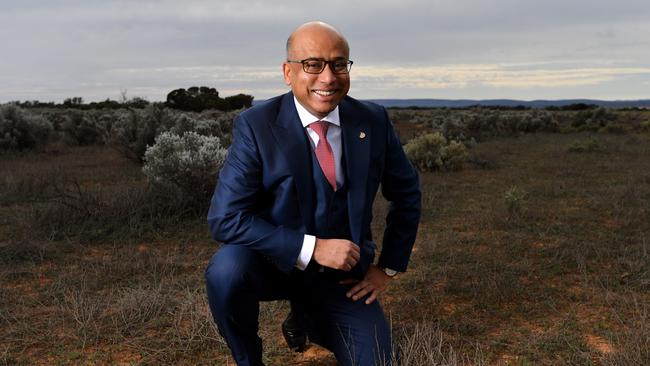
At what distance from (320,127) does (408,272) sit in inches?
100

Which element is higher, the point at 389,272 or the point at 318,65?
the point at 318,65

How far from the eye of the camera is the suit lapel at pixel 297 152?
250 centimetres

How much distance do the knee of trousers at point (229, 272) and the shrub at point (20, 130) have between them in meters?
13.1

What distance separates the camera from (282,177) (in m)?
2.52

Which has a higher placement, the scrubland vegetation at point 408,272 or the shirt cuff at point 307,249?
the shirt cuff at point 307,249

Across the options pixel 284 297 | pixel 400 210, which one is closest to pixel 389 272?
pixel 400 210

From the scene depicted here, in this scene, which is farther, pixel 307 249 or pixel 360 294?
pixel 360 294

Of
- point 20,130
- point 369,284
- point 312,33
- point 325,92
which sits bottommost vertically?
point 20,130

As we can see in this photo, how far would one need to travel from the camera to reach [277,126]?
8.38ft

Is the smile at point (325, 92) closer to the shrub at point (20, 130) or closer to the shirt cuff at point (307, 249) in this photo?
the shirt cuff at point (307, 249)

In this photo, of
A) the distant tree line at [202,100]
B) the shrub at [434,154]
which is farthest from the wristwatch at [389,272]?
the distant tree line at [202,100]

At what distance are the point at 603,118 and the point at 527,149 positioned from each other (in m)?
16.7

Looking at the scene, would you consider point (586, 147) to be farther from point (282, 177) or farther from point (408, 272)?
point (282, 177)

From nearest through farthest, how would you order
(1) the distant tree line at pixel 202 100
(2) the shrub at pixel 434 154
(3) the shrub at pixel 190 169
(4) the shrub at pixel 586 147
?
(3) the shrub at pixel 190 169, (2) the shrub at pixel 434 154, (4) the shrub at pixel 586 147, (1) the distant tree line at pixel 202 100
